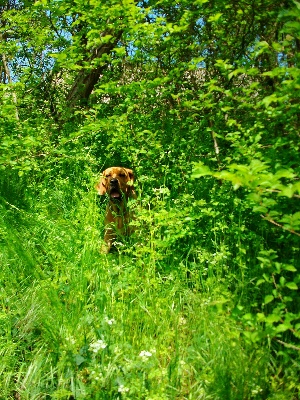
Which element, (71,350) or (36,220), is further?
(36,220)

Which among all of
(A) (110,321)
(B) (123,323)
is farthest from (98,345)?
(B) (123,323)

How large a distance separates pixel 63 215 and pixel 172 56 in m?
1.83

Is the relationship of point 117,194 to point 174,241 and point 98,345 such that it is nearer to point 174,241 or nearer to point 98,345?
point 174,241

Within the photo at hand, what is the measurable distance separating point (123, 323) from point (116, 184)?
5.85 ft

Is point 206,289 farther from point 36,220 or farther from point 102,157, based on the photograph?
point 102,157

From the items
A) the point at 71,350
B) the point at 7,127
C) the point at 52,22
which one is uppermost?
the point at 52,22

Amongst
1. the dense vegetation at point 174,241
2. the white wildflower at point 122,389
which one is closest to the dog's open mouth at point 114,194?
the dense vegetation at point 174,241

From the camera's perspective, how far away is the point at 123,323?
7.81 ft

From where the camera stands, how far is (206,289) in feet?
8.89

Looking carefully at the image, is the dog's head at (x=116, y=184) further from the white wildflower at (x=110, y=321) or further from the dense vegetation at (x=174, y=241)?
the white wildflower at (x=110, y=321)

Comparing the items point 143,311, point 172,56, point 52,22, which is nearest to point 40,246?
point 143,311

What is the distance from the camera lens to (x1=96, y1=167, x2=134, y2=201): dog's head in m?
3.97

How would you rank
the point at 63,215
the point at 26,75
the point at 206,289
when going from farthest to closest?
the point at 26,75 < the point at 63,215 < the point at 206,289

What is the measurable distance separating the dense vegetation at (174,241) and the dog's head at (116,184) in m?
0.12
